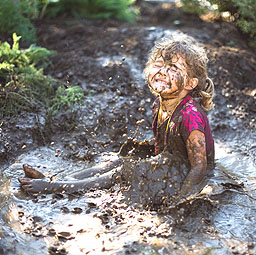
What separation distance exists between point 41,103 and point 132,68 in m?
1.78

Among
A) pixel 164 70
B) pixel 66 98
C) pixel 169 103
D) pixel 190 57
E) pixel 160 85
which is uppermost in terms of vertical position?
pixel 190 57

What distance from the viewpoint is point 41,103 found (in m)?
5.89

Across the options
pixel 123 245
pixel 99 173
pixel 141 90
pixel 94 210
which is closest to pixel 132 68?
pixel 141 90

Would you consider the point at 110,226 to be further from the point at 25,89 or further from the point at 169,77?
the point at 25,89

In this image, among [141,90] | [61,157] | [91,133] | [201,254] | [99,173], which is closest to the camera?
[201,254]

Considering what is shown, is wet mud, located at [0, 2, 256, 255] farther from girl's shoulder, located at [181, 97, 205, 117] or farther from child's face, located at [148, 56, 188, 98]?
child's face, located at [148, 56, 188, 98]

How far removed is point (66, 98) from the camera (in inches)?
238

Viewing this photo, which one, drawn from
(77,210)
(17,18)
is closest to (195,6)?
(17,18)

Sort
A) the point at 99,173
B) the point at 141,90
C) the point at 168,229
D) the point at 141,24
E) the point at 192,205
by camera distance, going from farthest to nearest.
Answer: the point at 141,24 → the point at 141,90 → the point at 99,173 → the point at 192,205 → the point at 168,229

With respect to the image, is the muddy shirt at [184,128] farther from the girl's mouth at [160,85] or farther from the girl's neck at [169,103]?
the girl's mouth at [160,85]

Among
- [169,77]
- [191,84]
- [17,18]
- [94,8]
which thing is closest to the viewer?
[169,77]

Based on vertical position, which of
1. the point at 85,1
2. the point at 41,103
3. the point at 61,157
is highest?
the point at 85,1

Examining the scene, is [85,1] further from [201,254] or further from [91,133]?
[201,254]

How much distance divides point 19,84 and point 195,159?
3097 millimetres
